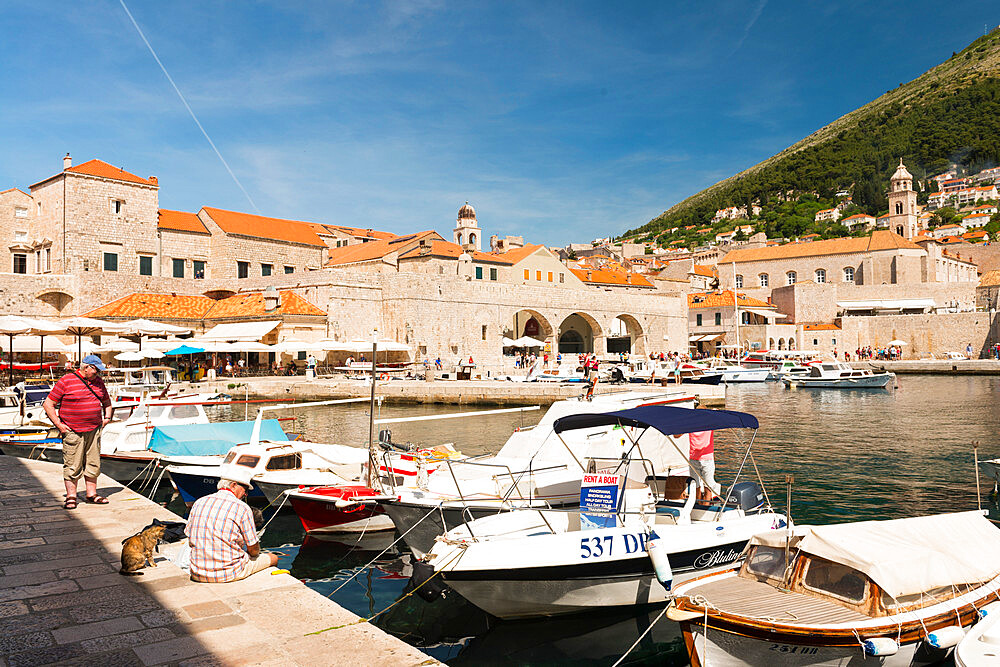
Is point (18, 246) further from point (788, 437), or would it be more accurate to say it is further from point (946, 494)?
point (946, 494)

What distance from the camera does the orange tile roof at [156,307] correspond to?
35.1 m

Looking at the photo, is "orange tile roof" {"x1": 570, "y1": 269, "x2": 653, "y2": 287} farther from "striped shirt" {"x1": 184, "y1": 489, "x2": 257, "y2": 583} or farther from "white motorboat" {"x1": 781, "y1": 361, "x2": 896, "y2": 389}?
"striped shirt" {"x1": 184, "y1": 489, "x2": 257, "y2": 583}


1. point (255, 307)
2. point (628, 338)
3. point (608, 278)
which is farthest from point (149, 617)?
point (608, 278)

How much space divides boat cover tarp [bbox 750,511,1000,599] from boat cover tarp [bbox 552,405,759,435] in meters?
1.61

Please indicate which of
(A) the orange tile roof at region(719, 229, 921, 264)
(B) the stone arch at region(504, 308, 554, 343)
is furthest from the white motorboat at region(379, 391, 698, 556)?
(A) the orange tile roof at region(719, 229, 921, 264)

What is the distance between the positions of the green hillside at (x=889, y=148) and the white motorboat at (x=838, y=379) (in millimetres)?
82318

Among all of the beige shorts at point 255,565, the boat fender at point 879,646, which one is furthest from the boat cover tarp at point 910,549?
the beige shorts at point 255,565

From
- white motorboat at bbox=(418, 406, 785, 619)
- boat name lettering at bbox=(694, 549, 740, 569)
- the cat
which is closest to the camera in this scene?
the cat

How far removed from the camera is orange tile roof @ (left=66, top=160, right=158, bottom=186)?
1527 inches

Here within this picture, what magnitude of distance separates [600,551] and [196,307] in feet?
120

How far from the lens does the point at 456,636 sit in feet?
21.9

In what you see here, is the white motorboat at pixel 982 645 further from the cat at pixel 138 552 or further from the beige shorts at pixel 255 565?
the cat at pixel 138 552

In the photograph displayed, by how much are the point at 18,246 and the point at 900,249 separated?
7191cm

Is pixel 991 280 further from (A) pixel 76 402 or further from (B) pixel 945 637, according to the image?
(A) pixel 76 402
